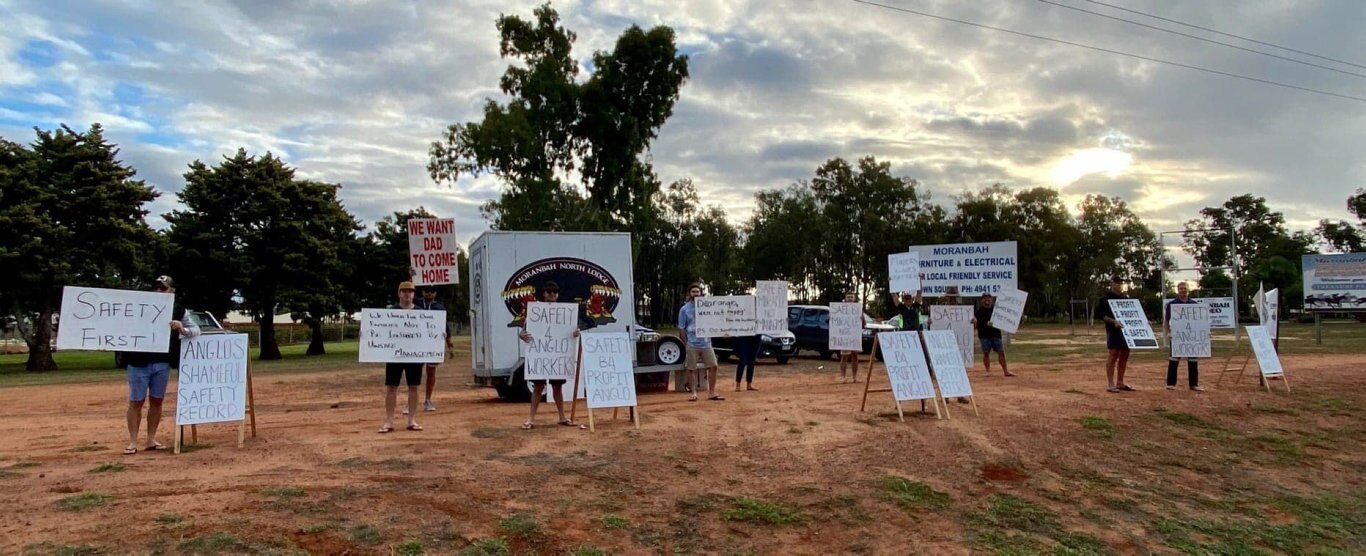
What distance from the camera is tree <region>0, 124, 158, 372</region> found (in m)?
22.9

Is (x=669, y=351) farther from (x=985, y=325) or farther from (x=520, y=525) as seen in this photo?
(x=520, y=525)

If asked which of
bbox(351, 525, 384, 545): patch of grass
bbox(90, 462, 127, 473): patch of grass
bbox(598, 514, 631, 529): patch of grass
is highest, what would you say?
bbox(90, 462, 127, 473): patch of grass

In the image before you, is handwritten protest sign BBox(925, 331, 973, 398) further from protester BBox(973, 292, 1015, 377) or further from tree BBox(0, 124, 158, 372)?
tree BBox(0, 124, 158, 372)

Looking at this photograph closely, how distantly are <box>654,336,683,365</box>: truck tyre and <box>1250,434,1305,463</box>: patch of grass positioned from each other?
29.9 feet

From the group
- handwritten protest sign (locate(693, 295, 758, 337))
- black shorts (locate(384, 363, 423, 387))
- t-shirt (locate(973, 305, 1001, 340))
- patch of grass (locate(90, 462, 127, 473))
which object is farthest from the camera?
t-shirt (locate(973, 305, 1001, 340))

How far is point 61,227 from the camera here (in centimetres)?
2344

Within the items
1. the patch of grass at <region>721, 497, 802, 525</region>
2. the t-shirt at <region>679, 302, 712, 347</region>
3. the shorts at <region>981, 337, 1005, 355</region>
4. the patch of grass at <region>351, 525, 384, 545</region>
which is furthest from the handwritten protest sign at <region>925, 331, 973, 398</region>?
the patch of grass at <region>351, 525, 384, 545</region>

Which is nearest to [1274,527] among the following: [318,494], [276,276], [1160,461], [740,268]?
[1160,461]

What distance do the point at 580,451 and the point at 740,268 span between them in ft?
168

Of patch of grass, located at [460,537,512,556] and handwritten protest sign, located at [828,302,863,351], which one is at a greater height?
handwritten protest sign, located at [828,302,863,351]

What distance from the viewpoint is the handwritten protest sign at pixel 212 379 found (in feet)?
26.1

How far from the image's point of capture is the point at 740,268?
58.6 meters

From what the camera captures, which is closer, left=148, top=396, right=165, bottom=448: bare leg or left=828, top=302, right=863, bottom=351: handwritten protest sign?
left=148, top=396, right=165, bottom=448: bare leg

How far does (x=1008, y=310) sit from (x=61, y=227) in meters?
25.5
